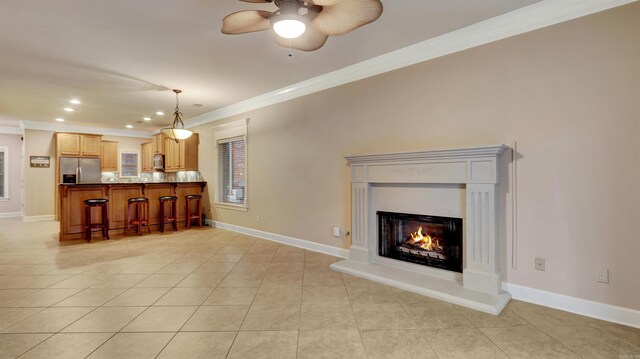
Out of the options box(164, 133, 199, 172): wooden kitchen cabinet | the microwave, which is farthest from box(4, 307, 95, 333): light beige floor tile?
the microwave

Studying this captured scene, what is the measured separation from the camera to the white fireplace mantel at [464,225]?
8.91ft

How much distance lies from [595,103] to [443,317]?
2.17 meters

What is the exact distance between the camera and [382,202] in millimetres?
3678

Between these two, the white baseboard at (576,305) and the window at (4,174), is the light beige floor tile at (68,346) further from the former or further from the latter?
the window at (4,174)

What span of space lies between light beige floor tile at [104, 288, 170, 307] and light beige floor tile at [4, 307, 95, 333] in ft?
0.69

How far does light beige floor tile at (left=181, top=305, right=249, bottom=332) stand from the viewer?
2.25m

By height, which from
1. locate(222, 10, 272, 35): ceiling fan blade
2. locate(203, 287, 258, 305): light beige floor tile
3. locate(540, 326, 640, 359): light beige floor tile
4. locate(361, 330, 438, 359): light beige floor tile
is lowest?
locate(361, 330, 438, 359): light beige floor tile

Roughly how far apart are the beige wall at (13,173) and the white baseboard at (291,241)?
6.55 m

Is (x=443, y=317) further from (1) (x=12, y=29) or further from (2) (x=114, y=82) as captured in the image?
(2) (x=114, y=82)

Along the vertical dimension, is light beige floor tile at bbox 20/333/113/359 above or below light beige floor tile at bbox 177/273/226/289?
below

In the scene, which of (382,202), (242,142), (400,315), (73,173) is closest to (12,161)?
(73,173)

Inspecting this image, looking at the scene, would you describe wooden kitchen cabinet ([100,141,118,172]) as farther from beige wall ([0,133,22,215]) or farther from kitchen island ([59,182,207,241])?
kitchen island ([59,182,207,241])

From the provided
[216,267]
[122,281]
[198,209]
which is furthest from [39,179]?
[216,267]

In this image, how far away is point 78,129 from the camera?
8.31m
